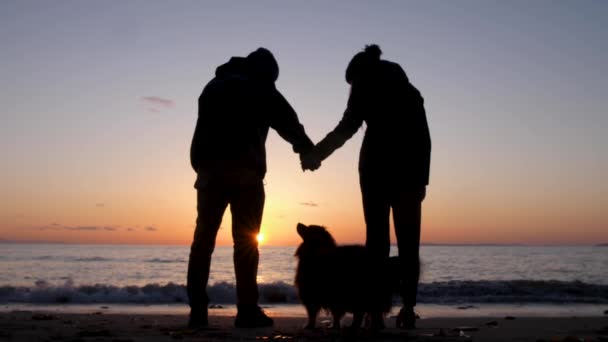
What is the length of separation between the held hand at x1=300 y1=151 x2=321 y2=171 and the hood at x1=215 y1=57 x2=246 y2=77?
88 cm

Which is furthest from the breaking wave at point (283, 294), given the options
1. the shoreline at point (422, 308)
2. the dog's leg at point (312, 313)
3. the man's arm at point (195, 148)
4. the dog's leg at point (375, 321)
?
the dog's leg at point (375, 321)

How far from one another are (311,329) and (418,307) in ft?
15.9

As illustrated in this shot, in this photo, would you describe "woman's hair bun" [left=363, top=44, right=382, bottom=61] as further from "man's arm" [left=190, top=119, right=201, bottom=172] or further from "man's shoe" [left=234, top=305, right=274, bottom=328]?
"man's shoe" [left=234, top=305, right=274, bottom=328]

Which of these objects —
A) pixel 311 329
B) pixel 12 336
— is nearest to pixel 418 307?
pixel 311 329

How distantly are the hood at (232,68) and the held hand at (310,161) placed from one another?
88cm

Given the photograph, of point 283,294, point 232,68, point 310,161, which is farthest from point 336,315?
point 283,294

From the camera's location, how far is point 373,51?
4.25 m

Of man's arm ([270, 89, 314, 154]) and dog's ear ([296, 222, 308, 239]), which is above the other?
man's arm ([270, 89, 314, 154])

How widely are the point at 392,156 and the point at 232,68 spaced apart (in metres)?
1.53

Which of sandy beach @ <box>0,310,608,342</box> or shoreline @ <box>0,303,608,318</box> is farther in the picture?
shoreline @ <box>0,303,608,318</box>

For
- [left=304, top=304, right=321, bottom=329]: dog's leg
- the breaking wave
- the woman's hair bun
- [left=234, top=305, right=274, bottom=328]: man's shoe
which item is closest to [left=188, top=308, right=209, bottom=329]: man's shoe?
[left=234, top=305, right=274, bottom=328]: man's shoe

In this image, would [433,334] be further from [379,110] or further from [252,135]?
[252,135]

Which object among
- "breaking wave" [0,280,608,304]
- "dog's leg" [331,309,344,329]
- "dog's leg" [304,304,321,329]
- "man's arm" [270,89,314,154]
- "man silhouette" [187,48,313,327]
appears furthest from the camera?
"breaking wave" [0,280,608,304]

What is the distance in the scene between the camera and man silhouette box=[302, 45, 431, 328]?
4.08 meters
